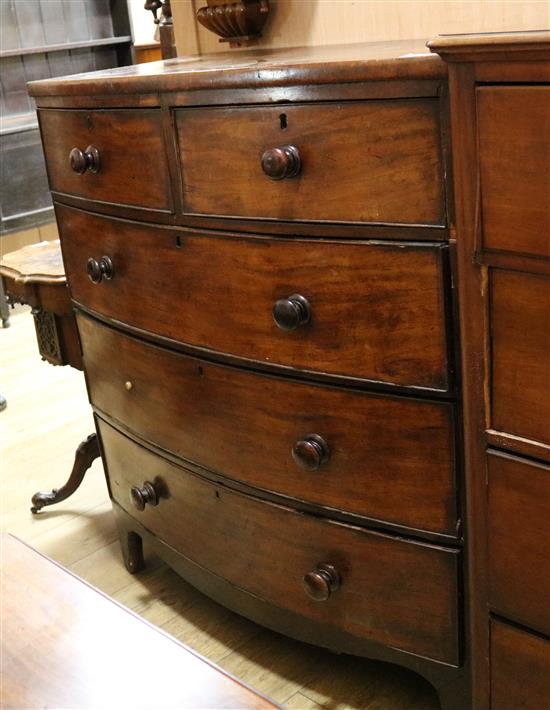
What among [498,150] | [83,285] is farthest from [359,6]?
[498,150]

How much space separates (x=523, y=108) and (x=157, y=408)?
948 millimetres

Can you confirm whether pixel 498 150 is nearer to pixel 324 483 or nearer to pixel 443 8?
pixel 324 483

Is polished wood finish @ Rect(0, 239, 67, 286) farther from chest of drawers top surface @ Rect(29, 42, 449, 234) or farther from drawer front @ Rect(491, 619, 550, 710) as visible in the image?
drawer front @ Rect(491, 619, 550, 710)

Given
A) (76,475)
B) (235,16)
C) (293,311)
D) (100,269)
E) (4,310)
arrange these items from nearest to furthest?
(293,311) → (100,269) → (235,16) → (76,475) → (4,310)

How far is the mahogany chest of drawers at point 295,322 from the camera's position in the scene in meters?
1.16

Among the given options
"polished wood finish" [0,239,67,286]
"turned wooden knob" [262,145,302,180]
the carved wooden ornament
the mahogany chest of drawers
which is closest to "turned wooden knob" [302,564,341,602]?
the mahogany chest of drawers

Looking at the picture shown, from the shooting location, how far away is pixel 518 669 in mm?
1194

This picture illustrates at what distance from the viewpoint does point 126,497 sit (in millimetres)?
1941

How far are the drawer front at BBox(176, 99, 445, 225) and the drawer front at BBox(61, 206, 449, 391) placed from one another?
50mm

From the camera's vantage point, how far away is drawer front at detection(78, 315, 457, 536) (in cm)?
127

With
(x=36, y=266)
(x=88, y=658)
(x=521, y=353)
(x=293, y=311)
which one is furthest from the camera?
(x=36, y=266)

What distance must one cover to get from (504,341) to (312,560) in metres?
0.58

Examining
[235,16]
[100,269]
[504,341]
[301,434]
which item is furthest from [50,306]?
[504,341]

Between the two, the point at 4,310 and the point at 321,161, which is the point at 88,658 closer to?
the point at 321,161
